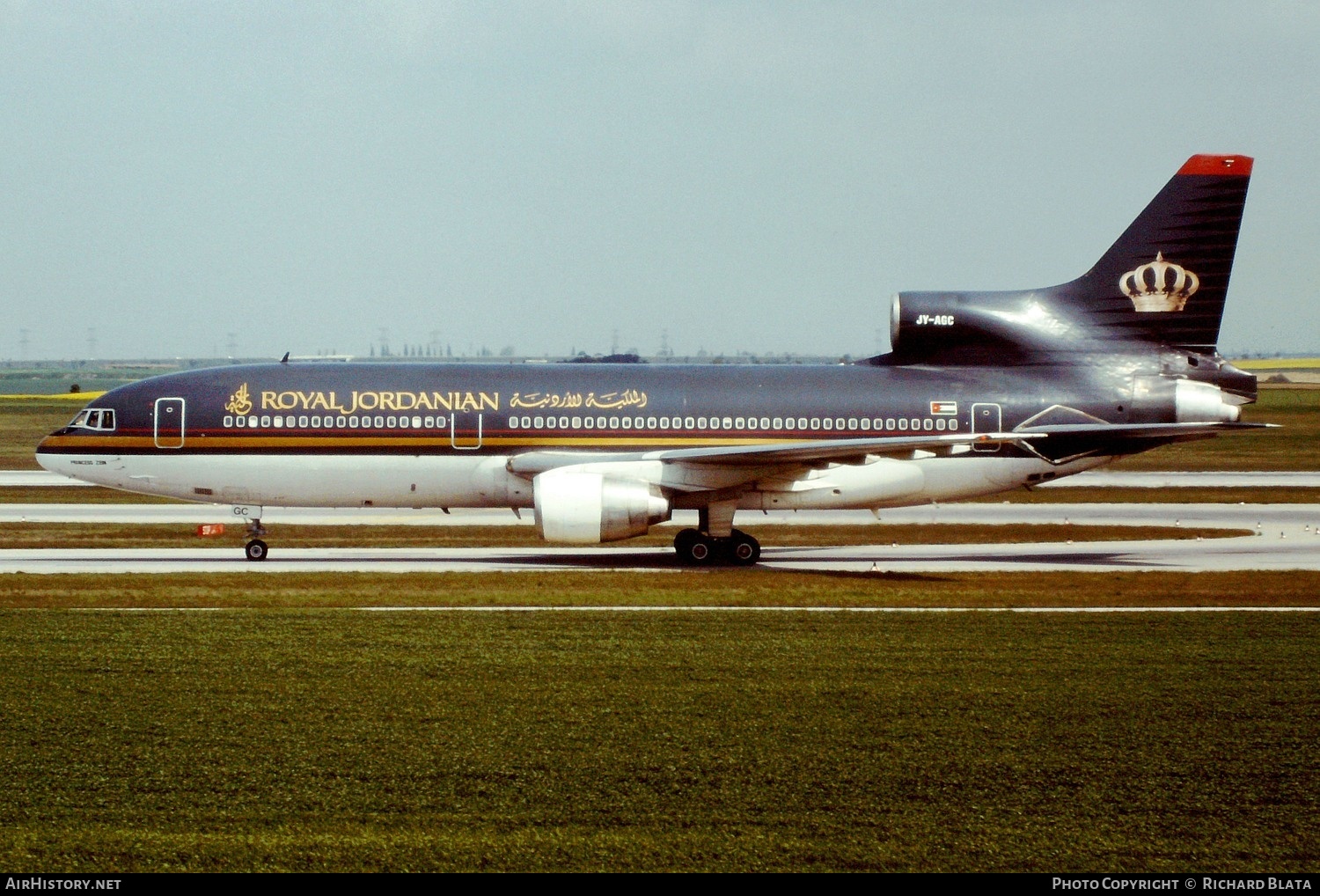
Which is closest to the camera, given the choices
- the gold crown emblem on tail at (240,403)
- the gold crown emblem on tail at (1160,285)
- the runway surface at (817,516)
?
the gold crown emblem on tail at (240,403)

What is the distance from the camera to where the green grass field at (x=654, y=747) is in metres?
10.8

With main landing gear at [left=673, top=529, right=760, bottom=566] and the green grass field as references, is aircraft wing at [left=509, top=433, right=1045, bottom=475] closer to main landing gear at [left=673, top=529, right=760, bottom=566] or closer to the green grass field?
main landing gear at [left=673, top=529, right=760, bottom=566]

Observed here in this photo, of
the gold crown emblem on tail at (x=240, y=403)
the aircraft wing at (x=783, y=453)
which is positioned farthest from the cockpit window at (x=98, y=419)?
the aircraft wing at (x=783, y=453)

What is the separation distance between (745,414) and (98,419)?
13772mm

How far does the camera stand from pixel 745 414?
31.3 meters

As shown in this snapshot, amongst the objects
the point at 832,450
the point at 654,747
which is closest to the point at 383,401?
the point at 832,450

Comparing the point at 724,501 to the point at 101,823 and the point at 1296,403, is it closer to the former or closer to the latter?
the point at 101,823

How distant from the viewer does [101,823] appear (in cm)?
1120

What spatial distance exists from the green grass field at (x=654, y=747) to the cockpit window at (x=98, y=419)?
11125 mm

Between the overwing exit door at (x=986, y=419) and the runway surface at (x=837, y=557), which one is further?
the overwing exit door at (x=986, y=419)

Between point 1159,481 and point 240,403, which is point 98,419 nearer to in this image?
point 240,403

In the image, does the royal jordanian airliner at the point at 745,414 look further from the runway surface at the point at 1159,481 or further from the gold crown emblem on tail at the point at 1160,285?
the runway surface at the point at 1159,481
